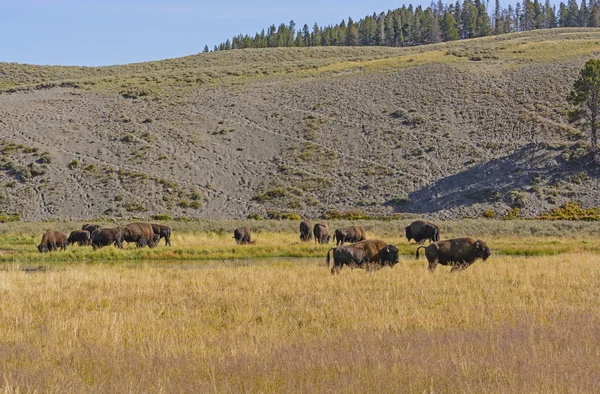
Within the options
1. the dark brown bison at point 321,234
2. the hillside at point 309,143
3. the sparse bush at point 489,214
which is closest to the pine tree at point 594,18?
the hillside at point 309,143

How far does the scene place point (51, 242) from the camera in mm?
27828

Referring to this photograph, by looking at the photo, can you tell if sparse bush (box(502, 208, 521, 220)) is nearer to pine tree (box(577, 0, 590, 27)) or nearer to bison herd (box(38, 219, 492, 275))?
bison herd (box(38, 219, 492, 275))

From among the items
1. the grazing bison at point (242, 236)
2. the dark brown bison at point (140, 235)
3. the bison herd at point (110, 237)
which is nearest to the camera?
the bison herd at point (110, 237)

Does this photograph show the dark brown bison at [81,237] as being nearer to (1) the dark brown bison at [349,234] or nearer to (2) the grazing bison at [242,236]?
(2) the grazing bison at [242,236]

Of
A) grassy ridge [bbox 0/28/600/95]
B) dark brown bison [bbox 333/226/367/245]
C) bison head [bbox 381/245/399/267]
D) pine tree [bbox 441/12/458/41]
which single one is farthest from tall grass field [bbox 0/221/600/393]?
pine tree [bbox 441/12/458/41]

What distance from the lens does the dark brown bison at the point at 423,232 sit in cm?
3061

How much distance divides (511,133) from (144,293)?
2195 inches

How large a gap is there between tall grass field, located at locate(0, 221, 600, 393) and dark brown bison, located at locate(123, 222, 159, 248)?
451 inches

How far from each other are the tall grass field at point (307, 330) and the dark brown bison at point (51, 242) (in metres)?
10.3

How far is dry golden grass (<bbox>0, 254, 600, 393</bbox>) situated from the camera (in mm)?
6734

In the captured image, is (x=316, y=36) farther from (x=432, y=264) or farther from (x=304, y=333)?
(x=304, y=333)

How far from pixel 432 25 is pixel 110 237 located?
141537mm

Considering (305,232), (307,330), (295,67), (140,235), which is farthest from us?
(295,67)

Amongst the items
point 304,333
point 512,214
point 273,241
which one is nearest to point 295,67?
point 512,214
